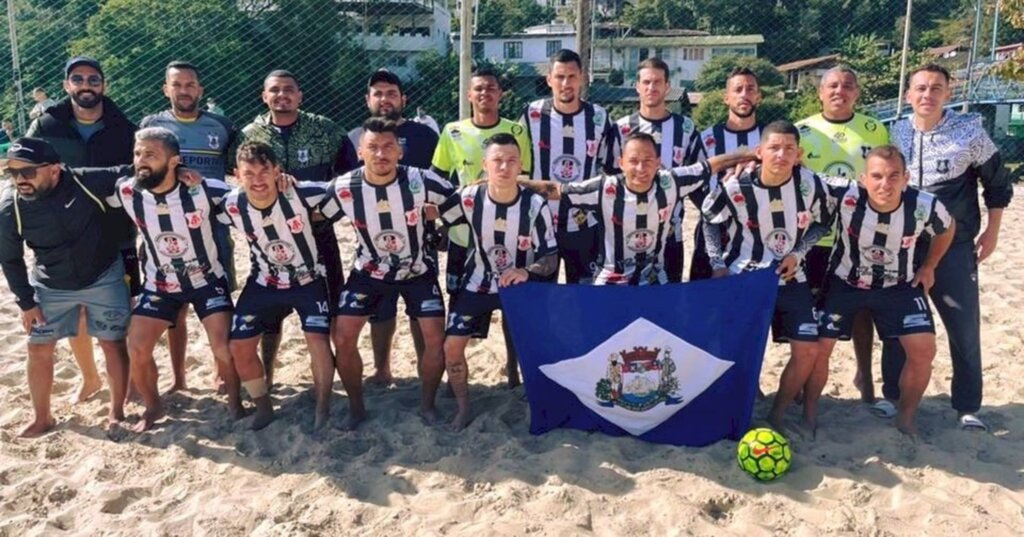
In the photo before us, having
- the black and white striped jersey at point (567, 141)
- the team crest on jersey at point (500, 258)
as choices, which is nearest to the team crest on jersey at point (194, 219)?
the team crest on jersey at point (500, 258)

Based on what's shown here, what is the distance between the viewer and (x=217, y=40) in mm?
18797

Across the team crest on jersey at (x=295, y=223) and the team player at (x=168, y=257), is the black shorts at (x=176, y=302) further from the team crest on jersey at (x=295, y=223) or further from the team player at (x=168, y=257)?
the team crest on jersey at (x=295, y=223)

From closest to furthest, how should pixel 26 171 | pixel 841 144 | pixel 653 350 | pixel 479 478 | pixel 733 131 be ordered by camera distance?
pixel 479 478 → pixel 653 350 → pixel 26 171 → pixel 841 144 → pixel 733 131

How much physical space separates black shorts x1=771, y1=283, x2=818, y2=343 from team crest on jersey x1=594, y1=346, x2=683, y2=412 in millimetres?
685

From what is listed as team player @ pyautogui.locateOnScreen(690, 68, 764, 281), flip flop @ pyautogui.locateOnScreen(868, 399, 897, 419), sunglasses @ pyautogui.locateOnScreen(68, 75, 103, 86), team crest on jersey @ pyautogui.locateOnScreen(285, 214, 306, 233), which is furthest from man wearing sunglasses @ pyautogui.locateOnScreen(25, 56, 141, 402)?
flip flop @ pyautogui.locateOnScreen(868, 399, 897, 419)

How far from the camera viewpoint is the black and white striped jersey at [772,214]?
4492 mm

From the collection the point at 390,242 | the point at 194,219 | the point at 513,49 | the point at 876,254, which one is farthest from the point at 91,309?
the point at 513,49

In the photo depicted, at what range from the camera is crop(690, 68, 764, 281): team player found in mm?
4879

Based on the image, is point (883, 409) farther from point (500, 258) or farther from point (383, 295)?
point (383, 295)

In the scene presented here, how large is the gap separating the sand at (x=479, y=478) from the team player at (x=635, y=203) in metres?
0.94

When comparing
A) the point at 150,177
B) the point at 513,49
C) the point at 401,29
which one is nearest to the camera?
the point at 150,177

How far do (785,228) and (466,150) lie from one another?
1866 millimetres

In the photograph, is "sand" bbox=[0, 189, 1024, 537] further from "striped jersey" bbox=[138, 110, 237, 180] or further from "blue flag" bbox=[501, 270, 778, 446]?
"striped jersey" bbox=[138, 110, 237, 180]

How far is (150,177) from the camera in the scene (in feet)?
15.1
